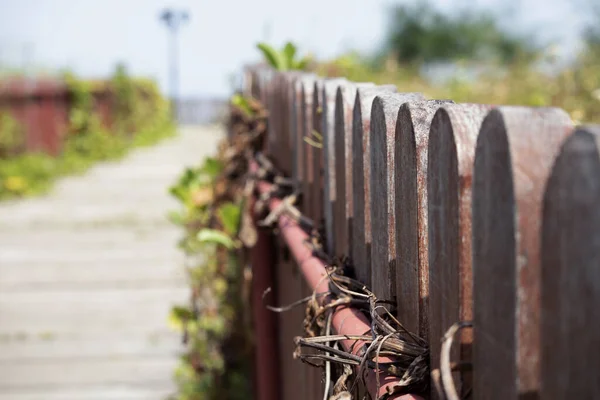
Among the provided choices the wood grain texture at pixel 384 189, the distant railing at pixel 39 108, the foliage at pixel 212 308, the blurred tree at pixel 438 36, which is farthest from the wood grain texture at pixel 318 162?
the blurred tree at pixel 438 36

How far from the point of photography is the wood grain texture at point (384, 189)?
1098 millimetres

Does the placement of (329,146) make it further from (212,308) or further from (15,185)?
(15,185)

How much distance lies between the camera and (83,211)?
1095cm

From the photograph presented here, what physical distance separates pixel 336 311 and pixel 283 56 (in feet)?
6.30

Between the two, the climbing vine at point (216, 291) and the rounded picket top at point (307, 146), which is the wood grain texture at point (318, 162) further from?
the climbing vine at point (216, 291)

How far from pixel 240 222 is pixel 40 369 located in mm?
2880

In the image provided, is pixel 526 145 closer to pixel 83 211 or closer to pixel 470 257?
pixel 470 257

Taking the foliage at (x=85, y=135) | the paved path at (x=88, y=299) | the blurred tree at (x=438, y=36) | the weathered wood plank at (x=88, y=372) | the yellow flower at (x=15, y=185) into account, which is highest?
the blurred tree at (x=438, y=36)

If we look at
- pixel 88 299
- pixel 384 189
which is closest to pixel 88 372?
pixel 88 299

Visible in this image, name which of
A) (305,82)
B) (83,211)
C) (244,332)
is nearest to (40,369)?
(244,332)

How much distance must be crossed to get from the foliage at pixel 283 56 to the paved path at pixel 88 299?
222 cm

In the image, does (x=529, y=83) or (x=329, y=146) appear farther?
(x=529, y=83)

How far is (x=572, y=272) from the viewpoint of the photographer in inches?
23.0

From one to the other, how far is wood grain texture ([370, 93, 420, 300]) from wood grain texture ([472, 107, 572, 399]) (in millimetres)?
369
